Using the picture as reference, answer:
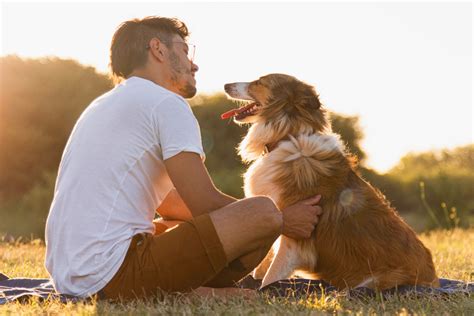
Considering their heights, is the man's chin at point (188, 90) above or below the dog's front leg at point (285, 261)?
above

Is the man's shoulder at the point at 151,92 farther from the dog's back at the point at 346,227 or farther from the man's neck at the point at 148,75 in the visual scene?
the dog's back at the point at 346,227

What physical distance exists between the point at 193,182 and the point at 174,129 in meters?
0.30

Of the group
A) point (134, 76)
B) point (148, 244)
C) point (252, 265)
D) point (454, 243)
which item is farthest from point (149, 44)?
point (454, 243)

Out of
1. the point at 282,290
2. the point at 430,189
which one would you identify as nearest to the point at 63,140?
the point at 430,189

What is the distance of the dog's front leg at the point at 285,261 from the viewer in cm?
429

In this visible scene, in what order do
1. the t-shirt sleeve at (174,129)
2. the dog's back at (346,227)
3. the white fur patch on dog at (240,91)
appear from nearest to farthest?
1. the t-shirt sleeve at (174,129)
2. the dog's back at (346,227)
3. the white fur patch on dog at (240,91)

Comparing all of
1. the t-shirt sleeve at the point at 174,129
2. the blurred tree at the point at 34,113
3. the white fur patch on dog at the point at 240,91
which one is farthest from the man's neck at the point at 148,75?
the blurred tree at the point at 34,113

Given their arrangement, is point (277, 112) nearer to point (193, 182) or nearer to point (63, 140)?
point (193, 182)

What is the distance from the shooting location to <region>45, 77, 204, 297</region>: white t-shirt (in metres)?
3.41

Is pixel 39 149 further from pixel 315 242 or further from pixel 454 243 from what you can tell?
pixel 315 242

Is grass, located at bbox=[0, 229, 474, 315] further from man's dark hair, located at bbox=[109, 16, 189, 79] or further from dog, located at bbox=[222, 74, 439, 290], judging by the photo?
man's dark hair, located at bbox=[109, 16, 189, 79]

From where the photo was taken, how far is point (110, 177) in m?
3.43

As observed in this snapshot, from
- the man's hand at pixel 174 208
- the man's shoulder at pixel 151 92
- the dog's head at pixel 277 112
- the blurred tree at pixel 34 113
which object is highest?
the man's shoulder at pixel 151 92

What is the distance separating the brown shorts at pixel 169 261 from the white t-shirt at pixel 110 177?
6cm
